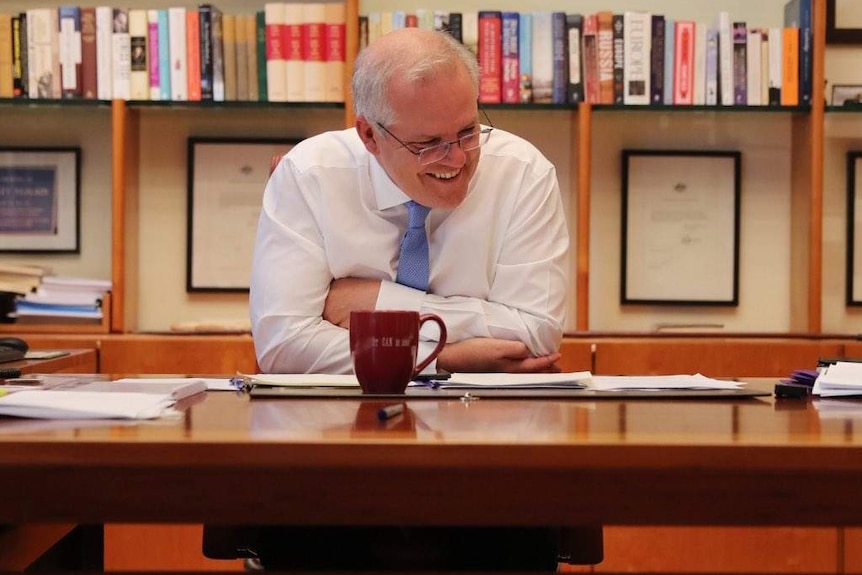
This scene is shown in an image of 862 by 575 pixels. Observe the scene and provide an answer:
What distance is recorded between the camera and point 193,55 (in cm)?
311

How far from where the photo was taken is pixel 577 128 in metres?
3.21

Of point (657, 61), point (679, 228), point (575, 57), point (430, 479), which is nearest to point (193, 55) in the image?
point (575, 57)

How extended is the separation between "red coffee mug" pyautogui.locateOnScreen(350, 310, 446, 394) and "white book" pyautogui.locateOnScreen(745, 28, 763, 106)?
2173 millimetres

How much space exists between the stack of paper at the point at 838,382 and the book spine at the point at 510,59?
182cm

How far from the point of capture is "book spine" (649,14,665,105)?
3.11m

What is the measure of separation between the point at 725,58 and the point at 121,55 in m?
1.78

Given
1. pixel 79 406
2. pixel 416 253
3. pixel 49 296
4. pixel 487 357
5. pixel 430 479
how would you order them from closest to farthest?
pixel 430 479 → pixel 79 406 → pixel 487 357 → pixel 416 253 → pixel 49 296

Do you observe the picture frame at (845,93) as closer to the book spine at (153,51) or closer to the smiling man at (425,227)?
the smiling man at (425,227)

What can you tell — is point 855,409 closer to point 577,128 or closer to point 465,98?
point 465,98

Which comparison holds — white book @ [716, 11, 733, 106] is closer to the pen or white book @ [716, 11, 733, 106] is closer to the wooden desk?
the wooden desk

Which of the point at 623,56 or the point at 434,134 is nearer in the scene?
the point at 434,134

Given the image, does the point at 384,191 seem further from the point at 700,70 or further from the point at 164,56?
the point at 700,70

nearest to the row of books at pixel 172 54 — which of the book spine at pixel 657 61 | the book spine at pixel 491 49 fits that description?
the book spine at pixel 491 49

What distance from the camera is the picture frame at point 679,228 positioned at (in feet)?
11.1
